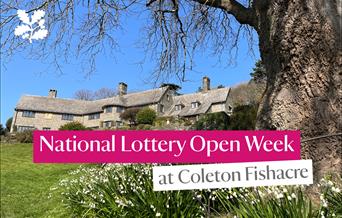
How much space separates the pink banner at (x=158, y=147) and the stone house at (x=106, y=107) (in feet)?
157

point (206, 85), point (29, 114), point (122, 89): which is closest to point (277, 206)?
point (206, 85)

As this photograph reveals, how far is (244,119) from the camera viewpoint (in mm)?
12258

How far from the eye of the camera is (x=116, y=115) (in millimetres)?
57656

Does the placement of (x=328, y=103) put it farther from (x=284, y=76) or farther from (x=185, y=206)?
Answer: (x=185, y=206)

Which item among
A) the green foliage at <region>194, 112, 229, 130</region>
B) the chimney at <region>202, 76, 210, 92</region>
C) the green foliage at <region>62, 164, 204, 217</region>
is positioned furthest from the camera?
the chimney at <region>202, 76, 210, 92</region>

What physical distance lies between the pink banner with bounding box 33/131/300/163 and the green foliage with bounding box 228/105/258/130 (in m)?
8.93

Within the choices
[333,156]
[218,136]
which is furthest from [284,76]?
[218,136]

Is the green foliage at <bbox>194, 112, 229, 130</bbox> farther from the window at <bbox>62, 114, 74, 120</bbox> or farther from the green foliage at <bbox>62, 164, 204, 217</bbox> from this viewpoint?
the window at <bbox>62, 114, 74, 120</bbox>

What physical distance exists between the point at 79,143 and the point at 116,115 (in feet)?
182

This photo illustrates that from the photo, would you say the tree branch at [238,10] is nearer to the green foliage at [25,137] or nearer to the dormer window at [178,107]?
the green foliage at [25,137]

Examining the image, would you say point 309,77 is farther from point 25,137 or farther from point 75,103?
point 75,103

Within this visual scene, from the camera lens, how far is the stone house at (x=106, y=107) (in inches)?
2084

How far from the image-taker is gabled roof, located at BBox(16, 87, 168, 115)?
191 ft

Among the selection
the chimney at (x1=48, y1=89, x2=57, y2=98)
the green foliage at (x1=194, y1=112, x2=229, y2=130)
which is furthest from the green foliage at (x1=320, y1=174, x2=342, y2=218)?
the chimney at (x1=48, y1=89, x2=57, y2=98)
